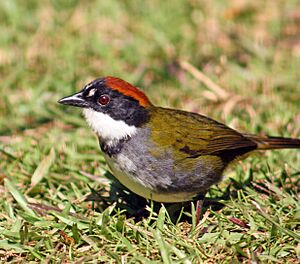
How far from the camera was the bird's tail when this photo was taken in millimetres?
5836

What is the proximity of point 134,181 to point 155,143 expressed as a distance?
→ 1.23 feet

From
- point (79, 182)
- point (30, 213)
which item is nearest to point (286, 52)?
point (79, 182)

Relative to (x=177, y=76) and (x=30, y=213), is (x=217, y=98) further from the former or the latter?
(x=30, y=213)

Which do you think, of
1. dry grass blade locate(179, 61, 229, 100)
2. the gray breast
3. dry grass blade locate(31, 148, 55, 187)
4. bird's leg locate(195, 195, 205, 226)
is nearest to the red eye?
the gray breast

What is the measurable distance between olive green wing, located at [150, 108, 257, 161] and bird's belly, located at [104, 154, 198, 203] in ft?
1.05

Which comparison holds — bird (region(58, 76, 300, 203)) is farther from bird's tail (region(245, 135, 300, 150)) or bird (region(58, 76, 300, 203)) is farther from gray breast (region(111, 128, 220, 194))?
bird's tail (region(245, 135, 300, 150))

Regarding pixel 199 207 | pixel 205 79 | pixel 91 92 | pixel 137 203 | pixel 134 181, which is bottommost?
pixel 137 203

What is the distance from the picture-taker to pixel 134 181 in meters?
5.15

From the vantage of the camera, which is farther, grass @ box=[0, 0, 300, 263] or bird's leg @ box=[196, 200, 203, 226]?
bird's leg @ box=[196, 200, 203, 226]

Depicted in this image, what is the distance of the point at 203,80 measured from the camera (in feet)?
25.8

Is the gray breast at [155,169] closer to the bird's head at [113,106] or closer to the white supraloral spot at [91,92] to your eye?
the bird's head at [113,106]

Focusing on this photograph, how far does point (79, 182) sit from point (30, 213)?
70 cm

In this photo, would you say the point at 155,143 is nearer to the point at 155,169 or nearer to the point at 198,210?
the point at 155,169

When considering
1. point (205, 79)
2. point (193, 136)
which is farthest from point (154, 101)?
point (193, 136)
